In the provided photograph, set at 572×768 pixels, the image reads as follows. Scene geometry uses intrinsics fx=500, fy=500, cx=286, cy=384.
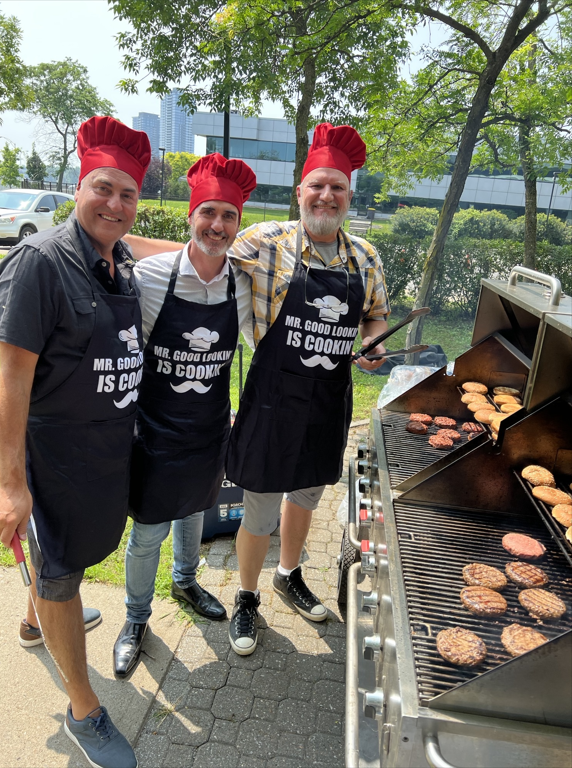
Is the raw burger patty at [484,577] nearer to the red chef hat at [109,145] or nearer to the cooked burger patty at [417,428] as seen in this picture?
the cooked burger patty at [417,428]

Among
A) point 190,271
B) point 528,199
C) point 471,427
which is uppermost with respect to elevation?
point 528,199

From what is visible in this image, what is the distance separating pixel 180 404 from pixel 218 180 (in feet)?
3.11

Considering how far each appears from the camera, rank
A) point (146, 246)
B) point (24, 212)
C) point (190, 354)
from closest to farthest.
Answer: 1. point (190, 354)
2. point (146, 246)
3. point (24, 212)

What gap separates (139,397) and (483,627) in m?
1.52

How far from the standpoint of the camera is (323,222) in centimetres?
228

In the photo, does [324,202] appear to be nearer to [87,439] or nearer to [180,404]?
[180,404]

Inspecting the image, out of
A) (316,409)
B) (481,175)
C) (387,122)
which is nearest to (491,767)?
(316,409)

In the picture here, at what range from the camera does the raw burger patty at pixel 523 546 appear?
5.55 ft

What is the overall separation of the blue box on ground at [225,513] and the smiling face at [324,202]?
173cm

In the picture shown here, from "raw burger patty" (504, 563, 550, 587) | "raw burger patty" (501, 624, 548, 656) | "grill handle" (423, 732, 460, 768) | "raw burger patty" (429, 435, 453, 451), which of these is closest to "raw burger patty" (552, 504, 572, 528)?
"raw burger patty" (504, 563, 550, 587)

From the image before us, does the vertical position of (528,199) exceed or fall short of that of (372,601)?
it exceeds it

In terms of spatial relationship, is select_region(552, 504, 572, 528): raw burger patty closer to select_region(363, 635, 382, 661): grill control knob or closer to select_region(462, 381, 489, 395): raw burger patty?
select_region(363, 635, 382, 661): grill control knob

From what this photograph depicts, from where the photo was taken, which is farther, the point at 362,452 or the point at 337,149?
the point at 362,452

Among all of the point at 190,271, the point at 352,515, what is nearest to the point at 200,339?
the point at 190,271
